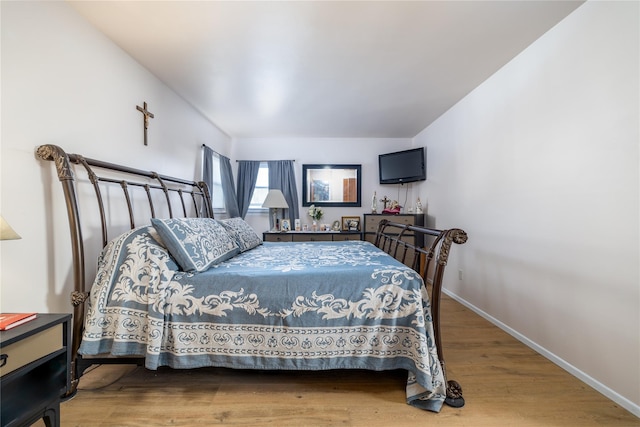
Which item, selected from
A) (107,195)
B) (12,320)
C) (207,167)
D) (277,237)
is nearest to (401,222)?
(277,237)

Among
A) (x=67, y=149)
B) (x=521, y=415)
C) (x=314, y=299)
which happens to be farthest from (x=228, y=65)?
(x=521, y=415)

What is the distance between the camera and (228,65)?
91.6 inches

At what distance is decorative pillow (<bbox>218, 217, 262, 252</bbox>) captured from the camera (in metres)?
2.42

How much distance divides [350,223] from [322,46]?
2.95 meters

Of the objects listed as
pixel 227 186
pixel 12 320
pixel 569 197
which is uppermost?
pixel 227 186

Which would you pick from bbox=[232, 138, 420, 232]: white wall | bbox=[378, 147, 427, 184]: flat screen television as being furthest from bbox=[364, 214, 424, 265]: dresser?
bbox=[378, 147, 427, 184]: flat screen television

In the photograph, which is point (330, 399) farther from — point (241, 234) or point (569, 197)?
point (569, 197)

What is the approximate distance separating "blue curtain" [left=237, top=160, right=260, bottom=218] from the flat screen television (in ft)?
7.27

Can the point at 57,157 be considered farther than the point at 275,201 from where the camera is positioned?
No

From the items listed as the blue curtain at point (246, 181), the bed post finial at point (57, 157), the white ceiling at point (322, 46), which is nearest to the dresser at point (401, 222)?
the white ceiling at point (322, 46)

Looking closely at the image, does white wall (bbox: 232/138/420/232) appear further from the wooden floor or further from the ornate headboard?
the wooden floor

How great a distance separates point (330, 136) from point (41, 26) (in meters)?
3.59

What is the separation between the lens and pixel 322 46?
2.06 m

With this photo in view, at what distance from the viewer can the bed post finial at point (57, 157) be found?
1441mm
